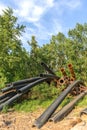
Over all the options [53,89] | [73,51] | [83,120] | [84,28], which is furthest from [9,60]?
[84,28]

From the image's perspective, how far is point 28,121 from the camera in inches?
331

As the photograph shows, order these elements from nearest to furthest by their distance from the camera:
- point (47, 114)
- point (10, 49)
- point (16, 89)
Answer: point (47, 114), point (16, 89), point (10, 49)

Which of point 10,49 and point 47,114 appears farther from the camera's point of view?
point 10,49

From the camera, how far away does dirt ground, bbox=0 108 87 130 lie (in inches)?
295

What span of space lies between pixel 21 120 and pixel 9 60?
6546mm

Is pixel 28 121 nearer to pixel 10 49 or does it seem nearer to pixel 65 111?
pixel 65 111

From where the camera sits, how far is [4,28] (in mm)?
15664

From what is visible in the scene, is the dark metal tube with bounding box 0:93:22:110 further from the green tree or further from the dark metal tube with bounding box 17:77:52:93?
the green tree

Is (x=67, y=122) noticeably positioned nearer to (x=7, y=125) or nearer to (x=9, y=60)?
(x=7, y=125)

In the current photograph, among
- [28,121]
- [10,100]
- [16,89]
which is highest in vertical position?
[16,89]

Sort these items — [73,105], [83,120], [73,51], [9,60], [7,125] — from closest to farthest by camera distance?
[83,120]
[7,125]
[73,105]
[9,60]
[73,51]

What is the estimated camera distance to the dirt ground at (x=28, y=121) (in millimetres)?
7492

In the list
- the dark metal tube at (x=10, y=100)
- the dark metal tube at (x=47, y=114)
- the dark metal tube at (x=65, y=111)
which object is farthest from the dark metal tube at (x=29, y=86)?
the dark metal tube at (x=65, y=111)

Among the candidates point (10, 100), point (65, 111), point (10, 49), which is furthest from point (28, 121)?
point (10, 49)
